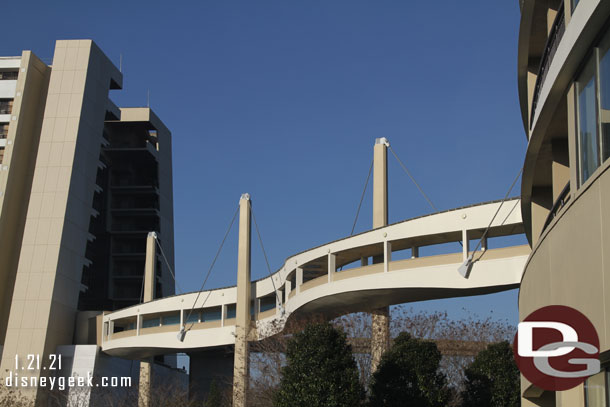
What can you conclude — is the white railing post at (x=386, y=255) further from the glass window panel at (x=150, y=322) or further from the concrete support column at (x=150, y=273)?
the concrete support column at (x=150, y=273)

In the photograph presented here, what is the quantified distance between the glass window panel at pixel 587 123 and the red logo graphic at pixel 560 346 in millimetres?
1890

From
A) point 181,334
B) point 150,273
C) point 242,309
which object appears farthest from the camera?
point 150,273

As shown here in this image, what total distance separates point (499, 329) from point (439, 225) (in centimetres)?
1984

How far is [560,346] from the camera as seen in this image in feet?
34.3

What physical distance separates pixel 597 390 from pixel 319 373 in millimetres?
13998

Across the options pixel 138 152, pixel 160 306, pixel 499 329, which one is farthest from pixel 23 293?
pixel 499 329

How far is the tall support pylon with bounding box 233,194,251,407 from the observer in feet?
151

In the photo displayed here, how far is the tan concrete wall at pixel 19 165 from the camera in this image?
2392 inches

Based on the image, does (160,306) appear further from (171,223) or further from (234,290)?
(171,223)

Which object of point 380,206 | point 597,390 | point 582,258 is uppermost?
point 380,206

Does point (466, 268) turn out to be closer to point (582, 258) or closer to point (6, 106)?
point (582, 258)

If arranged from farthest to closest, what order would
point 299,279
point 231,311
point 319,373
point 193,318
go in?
point 193,318, point 231,311, point 299,279, point 319,373

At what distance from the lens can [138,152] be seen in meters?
82.4

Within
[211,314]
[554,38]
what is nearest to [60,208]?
[211,314]
